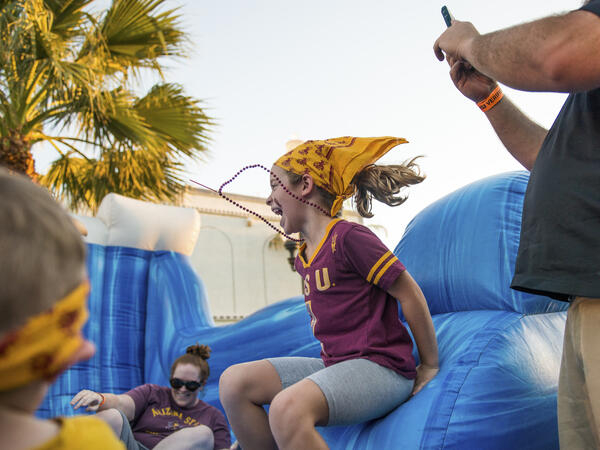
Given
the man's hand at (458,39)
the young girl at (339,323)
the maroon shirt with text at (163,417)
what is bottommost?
the maroon shirt with text at (163,417)

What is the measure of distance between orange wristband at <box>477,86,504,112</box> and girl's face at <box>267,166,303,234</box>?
70cm

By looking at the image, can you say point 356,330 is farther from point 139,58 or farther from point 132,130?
point 139,58

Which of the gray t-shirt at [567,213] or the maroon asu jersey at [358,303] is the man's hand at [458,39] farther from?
the maroon asu jersey at [358,303]

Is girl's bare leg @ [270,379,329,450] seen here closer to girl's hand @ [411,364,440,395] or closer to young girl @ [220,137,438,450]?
young girl @ [220,137,438,450]

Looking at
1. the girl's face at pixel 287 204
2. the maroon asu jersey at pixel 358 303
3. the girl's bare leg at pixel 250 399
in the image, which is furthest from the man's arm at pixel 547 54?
the girl's bare leg at pixel 250 399

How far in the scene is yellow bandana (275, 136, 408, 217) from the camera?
6.01 feet

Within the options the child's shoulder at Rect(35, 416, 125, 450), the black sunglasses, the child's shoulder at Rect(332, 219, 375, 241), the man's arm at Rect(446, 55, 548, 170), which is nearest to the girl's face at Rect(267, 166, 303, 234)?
the child's shoulder at Rect(332, 219, 375, 241)

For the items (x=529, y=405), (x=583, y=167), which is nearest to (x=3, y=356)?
(x=583, y=167)

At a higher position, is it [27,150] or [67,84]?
[67,84]

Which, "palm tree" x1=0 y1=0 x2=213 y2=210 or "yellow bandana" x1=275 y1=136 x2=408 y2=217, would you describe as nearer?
"yellow bandana" x1=275 y1=136 x2=408 y2=217

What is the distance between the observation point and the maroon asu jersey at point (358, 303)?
60.7 inches

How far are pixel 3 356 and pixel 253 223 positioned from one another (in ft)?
46.4

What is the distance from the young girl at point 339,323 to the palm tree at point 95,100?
2954 millimetres

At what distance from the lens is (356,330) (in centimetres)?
159
